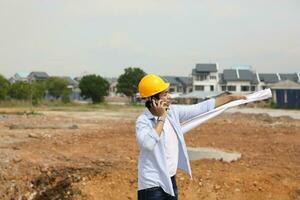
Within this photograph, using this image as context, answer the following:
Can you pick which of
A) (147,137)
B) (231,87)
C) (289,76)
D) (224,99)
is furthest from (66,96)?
(147,137)

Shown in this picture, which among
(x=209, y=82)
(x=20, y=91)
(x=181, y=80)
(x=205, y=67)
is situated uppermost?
(x=205, y=67)

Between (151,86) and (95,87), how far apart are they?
180 feet

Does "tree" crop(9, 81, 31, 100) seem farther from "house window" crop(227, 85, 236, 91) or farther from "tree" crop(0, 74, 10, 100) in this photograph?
"house window" crop(227, 85, 236, 91)

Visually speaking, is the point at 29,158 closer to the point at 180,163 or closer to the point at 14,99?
the point at 180,163

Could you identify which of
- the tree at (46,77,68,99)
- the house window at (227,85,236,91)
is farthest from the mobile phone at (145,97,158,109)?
the house window at (227,85,236,91)

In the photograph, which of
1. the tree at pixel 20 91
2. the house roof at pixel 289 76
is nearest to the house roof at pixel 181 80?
the house roof at pixel 289 76

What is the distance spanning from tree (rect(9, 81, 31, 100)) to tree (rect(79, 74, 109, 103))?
8.60 m

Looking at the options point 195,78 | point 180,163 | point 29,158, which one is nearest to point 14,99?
point 195,78

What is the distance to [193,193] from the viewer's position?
6.99 meters

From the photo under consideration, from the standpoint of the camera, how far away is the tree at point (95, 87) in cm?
5809

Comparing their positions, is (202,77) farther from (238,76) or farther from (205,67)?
(238,76)

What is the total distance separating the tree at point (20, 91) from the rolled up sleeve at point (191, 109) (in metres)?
47.6

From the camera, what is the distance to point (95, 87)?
5809 centimetres

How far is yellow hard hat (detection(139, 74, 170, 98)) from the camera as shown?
3590mm
